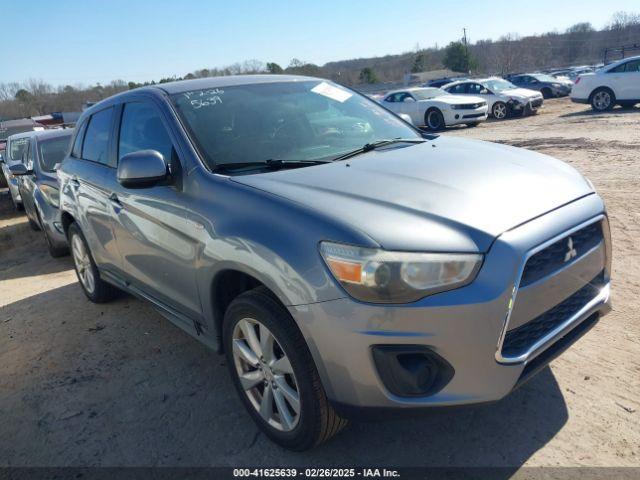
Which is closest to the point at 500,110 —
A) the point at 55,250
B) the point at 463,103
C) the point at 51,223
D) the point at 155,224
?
the point at 463,103

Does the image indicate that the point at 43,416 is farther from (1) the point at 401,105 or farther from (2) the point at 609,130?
(1) the point at 401,105

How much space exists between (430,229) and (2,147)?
633 inches

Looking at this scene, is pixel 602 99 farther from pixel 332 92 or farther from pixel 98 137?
pixel 98 137

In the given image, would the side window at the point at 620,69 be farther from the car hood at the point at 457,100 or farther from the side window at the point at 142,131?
the side window at the point at 142,131

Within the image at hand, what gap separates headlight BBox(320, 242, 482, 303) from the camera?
206 cm

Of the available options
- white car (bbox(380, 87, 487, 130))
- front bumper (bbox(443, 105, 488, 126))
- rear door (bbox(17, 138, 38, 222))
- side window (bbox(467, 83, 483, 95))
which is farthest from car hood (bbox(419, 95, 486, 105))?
rear door (bbox(17, 138, 38, 222))

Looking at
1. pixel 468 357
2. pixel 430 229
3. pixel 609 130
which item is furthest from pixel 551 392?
pixel 609 130

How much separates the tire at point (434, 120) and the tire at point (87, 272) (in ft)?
47.4

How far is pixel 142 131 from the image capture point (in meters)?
3.62

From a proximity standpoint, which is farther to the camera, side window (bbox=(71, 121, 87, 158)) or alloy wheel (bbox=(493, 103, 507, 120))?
alloy wheel (bbox=(493, 103, 507, 120))

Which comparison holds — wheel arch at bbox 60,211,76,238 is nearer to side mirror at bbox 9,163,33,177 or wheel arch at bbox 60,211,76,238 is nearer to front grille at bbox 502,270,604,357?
side mirror at bbox 9,163,33,177

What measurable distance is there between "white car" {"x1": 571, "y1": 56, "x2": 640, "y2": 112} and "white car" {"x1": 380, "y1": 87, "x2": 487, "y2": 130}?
3.09 m

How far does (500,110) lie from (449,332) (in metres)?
19.3

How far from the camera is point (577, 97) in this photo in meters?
17.5
